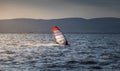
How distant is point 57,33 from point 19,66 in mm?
46807

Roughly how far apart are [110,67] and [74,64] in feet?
15.5

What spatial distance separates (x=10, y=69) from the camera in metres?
40.8

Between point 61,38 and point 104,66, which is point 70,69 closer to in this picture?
point 104,66

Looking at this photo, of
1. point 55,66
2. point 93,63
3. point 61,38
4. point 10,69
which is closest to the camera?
point 10,69

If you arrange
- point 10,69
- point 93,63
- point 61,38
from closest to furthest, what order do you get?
point 10,69
point 93,63
point 61,38

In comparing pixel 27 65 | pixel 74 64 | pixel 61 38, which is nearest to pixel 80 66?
pixel 74 64

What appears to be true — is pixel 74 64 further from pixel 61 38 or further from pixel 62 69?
pixel 61 38

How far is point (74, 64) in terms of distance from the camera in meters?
45.7

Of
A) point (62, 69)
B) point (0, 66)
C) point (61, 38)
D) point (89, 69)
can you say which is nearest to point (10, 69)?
point (0, 66)

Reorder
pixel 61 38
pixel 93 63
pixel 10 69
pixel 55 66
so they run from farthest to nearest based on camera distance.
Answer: pixel 61 38, pixel 93 63, pixel 55 66, pixel 10 69

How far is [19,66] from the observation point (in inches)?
1708

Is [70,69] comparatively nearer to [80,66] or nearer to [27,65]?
[80,66]

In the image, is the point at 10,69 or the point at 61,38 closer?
the point at 10,69

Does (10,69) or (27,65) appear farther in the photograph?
(27,65)
